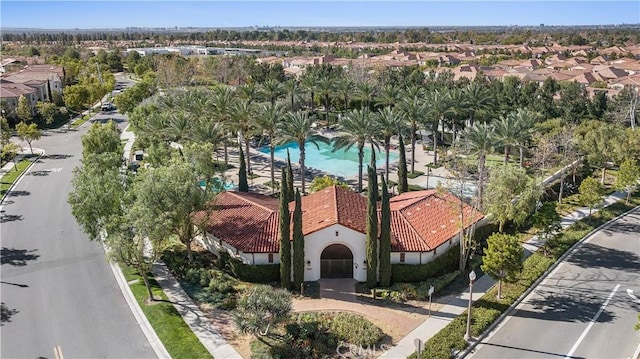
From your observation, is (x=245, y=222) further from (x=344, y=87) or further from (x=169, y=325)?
(x=344, y=87)

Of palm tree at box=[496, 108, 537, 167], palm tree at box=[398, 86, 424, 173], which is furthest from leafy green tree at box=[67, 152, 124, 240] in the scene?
palm tree at box=[496, 108, 537, 167]

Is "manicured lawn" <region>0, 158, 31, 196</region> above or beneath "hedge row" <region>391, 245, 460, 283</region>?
above

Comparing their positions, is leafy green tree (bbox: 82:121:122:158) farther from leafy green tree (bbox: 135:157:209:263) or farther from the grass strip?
the grass strip

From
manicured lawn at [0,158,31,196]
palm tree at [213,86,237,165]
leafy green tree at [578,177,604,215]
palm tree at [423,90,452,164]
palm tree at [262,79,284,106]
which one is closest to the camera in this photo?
leafy green tree at [578,177,604,215]

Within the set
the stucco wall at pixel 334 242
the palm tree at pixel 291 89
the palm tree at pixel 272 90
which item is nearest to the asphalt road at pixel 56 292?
the stucco wall at pixel 334 242

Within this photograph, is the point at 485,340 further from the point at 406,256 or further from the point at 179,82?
the point at 179,82

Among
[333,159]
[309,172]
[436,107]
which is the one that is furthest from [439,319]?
[333,159]

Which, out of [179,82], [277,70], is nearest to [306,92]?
[277,70]
